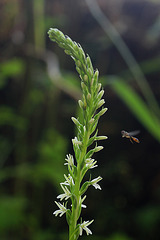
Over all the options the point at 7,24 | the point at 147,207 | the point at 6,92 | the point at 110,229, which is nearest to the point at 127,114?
the point at 147,207

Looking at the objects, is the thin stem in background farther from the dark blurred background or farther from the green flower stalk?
the green flower stalk

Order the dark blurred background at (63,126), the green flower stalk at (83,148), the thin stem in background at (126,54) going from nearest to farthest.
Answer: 1. the green flower stalk at (83,148)
2. the thin stem in background at (126,54)
3. the dark blurred background at (63,126)

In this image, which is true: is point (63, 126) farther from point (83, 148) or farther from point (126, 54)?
point (83, 148)

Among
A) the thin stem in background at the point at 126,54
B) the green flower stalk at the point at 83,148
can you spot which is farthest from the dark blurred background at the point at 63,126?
the green flower stalk at the point at 83,148

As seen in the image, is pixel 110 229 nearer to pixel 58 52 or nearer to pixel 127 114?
pixel 127 114

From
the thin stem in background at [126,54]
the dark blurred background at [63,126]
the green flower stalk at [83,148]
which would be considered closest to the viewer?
the green flower stalk at [83,148]

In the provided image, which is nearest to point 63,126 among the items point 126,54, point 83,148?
point 126,54

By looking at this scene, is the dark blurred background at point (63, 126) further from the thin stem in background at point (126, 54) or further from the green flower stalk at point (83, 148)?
the green flower stalk at point (83, 148)

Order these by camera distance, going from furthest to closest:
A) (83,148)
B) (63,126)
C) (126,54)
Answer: (63,126) → (126,54) → (83,148)
